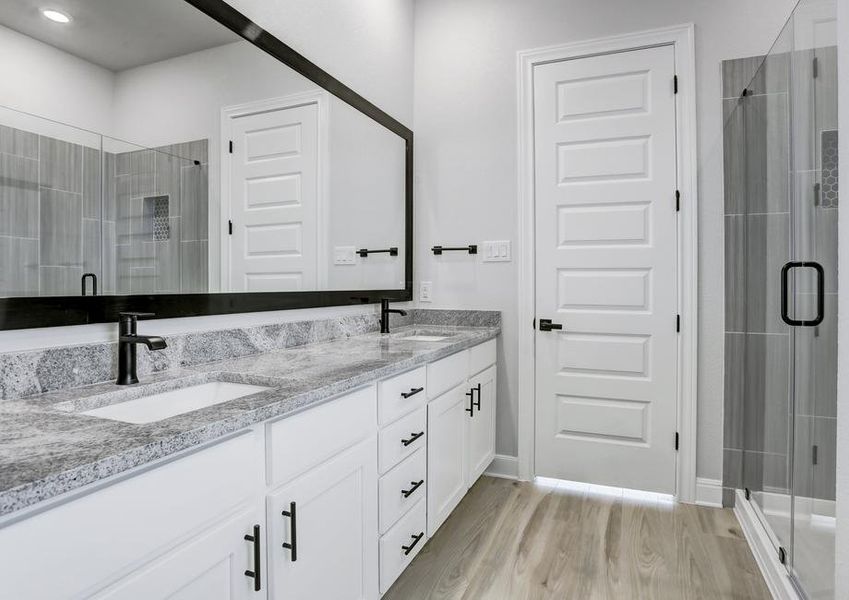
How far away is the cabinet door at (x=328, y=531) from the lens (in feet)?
3.69

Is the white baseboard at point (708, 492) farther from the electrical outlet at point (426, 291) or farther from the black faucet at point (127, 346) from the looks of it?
the black faucet at point (127, 346)

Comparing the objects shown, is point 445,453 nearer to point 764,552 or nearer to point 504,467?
point 504,467

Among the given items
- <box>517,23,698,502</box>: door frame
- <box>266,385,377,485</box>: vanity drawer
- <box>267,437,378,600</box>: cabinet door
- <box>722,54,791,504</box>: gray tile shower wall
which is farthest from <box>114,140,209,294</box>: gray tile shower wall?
<box>517,23,698,502</box>: door frame

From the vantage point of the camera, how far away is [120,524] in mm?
762

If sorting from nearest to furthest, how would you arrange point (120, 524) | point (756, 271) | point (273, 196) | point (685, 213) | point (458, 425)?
point (120, 524)
point (273, 196)
point (756, 271)
point (458, 425)
point (685, 213)

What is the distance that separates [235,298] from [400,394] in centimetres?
64

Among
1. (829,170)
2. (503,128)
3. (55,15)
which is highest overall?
(503,128)

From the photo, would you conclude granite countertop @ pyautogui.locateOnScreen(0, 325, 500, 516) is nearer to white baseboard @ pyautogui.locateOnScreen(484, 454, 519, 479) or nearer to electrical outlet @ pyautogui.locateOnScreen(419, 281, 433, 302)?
electrical outlet @ pyautogui.locateOnScreen(419, 281, 433, 302)

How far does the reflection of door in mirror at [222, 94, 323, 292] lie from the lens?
171 cm

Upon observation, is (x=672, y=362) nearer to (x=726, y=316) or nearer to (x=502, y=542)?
(x=726, y=316)

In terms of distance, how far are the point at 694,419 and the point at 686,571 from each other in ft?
2.64

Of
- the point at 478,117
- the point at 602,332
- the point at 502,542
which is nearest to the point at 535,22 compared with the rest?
the point at 478,117

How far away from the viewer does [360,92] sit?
2.53 meters

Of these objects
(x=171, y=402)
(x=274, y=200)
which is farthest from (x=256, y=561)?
(x=274, y=200)
